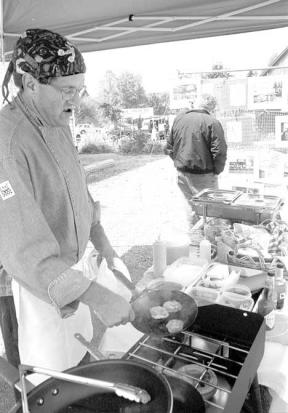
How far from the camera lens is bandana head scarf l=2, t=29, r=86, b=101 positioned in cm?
115

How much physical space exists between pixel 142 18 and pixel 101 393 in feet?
8.25

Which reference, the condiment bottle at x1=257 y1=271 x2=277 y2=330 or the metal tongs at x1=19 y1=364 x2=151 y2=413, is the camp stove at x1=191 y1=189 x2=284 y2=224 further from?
the metal tongs at x1=19 y1=364 x2=151 y2=413

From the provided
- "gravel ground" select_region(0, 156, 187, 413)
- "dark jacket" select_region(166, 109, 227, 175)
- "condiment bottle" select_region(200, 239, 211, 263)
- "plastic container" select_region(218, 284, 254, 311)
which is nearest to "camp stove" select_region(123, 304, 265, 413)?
"plastic container" select_region(218, 284, 254, 311)

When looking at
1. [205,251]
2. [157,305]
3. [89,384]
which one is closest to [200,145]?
[205,251]

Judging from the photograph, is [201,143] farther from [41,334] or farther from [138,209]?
[41,334]

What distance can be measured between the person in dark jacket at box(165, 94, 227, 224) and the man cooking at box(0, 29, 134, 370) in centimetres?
303

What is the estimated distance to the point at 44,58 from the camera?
115cm

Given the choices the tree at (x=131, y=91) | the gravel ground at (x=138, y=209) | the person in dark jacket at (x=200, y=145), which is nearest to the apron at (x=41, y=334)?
the gravel ground at (x=138, y=209)

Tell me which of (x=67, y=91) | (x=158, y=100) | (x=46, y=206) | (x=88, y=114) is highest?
(x=158, y=100)

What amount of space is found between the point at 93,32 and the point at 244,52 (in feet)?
58.0

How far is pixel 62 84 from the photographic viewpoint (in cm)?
117

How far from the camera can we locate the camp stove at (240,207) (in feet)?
8.47

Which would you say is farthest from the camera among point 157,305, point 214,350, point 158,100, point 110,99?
point 110,99

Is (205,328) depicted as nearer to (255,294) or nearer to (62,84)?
(255,294)
